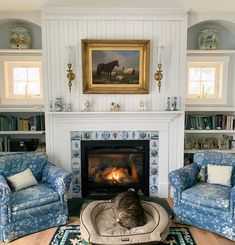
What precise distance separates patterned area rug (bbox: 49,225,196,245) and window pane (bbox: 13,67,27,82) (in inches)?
98.2

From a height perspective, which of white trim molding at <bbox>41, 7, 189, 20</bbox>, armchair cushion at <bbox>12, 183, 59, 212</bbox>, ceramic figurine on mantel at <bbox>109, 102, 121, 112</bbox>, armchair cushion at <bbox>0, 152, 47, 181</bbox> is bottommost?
armchair cushion at <bbox>12, 183, 59, 212</bbox>

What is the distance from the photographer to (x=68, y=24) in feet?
13.6

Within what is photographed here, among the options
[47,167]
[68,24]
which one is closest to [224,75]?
[68,24]

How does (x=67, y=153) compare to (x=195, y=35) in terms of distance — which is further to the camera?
(x=195, y=35)

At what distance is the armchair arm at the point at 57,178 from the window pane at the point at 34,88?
55.1 inches

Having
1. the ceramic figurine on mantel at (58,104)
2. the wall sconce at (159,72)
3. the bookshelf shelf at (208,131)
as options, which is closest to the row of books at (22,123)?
the ceramic figurine on mantel at (58,104)

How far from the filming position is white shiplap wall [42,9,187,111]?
412 cm

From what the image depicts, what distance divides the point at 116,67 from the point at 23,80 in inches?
63.8

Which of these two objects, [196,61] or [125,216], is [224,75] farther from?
[125,216]

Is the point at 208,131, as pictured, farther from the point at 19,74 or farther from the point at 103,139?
the point at 19,74

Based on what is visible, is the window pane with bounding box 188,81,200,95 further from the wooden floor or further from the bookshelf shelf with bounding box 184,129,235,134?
the wooden floor

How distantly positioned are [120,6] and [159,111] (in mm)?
1573

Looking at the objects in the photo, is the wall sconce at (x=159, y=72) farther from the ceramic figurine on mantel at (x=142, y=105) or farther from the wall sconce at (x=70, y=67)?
the wall sconce at (x=70, y=67)

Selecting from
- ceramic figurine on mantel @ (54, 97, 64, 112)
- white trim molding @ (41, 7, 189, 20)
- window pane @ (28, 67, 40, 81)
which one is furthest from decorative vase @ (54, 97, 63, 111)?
white trim molding @ (41, 7, 189, 20)
